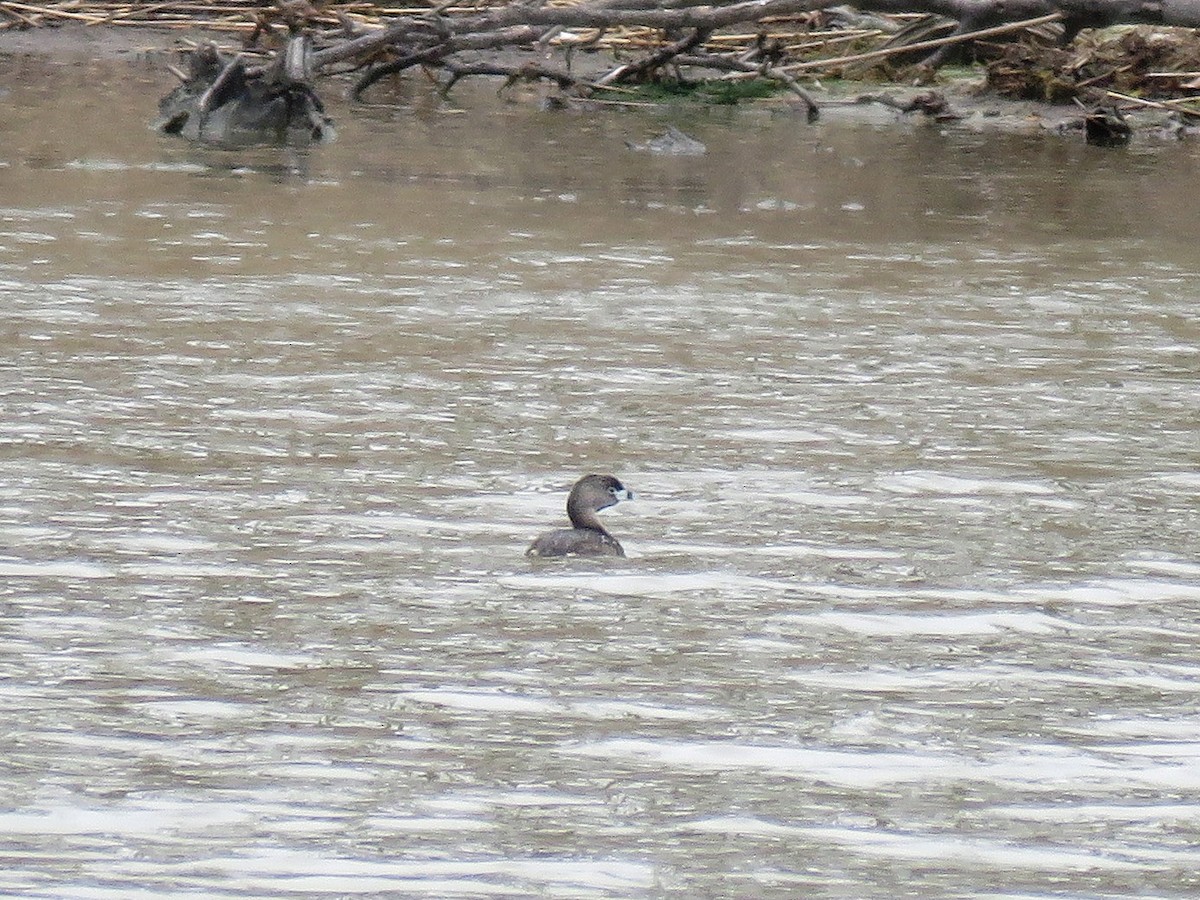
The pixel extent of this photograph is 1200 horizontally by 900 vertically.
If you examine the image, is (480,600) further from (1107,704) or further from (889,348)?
(889,348)

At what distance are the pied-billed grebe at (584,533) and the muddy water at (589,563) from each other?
6 cm

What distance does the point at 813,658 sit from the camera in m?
4.66

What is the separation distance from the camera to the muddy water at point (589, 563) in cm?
375

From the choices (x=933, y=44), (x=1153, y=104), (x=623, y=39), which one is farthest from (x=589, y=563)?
(x=623, y=39)

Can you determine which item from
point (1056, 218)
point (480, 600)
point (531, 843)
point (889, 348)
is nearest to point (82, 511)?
point (480, 600)

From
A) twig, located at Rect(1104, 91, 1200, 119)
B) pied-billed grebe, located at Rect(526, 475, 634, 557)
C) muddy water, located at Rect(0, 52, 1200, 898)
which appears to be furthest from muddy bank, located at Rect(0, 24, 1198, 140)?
pied-billed grebe, located at Rect(526, 475, 634, 557)

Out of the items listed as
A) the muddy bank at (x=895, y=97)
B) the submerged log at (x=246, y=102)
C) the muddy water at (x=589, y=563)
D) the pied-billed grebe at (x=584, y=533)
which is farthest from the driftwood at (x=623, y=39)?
the pied-billed grebe at (x=584, y=533)

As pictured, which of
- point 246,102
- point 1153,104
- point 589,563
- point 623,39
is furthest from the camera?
point 623,39

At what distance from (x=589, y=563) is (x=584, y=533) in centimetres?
7

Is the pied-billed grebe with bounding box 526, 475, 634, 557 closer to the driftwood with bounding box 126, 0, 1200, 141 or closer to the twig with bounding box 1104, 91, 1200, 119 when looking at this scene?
the driftwood with bounding box 126, 0, 1200, 141

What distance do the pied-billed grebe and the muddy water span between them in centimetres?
6

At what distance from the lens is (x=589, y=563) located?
5211mm

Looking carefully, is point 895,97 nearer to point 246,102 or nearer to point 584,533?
point 246,102

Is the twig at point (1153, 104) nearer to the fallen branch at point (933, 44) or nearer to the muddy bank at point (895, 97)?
the muddy bank at point (895, 97)
